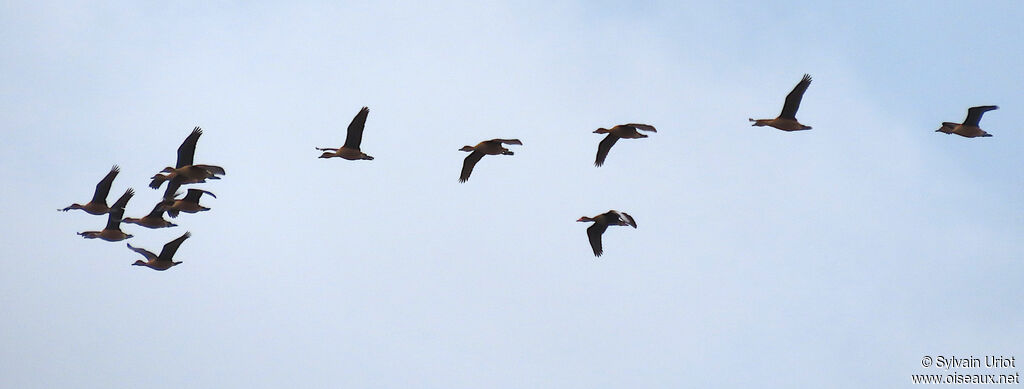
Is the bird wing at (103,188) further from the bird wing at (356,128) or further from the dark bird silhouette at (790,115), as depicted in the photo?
the dark bird silhouette at (790,115)

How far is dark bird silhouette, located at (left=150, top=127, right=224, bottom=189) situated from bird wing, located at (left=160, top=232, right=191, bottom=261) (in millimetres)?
2193

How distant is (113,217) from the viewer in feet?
141

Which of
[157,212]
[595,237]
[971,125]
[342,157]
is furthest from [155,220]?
[971,125]

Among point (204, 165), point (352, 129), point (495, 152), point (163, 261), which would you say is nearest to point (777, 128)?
point (495, 152)

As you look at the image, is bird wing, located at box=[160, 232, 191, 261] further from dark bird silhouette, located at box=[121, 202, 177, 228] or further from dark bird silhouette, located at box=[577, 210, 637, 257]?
dark bird silhouette, located at box=[577, 210, 637, 257]

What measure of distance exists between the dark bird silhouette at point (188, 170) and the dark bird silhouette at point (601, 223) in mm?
9553

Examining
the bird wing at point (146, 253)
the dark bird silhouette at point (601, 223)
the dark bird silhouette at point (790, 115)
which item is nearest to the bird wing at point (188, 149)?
the bird wing at point (146, 253)

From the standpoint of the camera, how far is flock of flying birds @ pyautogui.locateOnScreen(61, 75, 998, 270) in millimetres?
37719

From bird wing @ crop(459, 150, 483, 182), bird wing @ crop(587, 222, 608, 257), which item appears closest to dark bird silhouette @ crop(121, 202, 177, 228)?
bird wing @ crop(459, 150, 483, 182)

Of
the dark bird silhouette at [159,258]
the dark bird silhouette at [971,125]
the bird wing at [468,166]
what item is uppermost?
the dark bird silhouette at [971,125]

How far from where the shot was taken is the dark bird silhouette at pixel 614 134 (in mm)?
39781

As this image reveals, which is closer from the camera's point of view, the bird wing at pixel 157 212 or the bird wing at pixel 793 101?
the bird wing at pixel 793 101

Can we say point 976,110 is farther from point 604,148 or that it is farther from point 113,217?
point 113,217

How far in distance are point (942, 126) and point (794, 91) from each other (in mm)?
4801
